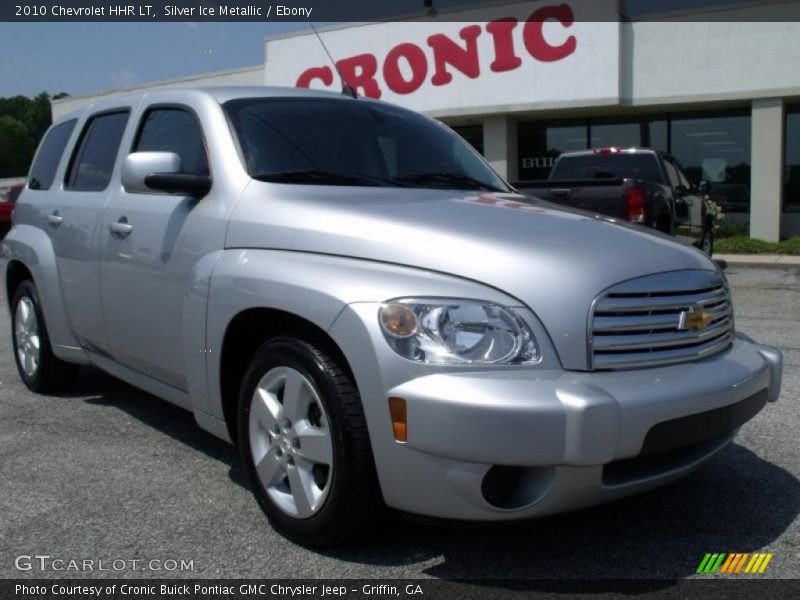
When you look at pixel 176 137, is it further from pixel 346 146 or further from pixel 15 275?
pixel 15 275

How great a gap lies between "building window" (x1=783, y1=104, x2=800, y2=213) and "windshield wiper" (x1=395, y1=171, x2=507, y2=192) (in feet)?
50.2

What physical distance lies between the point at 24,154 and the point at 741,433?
71.9 m

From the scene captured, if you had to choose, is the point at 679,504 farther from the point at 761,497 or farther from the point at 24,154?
the point at 24,154

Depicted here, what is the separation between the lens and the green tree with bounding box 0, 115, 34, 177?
6606 cm

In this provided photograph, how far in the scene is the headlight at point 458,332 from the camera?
2.74 metres

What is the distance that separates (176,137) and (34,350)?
2092mm

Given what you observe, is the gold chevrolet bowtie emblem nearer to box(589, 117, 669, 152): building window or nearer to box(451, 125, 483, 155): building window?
box(589, 117, 669, 152): building window

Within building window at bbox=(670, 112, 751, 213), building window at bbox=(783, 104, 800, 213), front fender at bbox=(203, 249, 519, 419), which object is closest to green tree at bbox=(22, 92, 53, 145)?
building window at bbox=(670, 112, 751, 213)

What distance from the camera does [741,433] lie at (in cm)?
452

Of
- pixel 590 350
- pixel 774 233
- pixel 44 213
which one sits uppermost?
pixel 44 213

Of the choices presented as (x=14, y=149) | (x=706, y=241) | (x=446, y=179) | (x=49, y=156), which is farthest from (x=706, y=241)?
(x=14, y=149)

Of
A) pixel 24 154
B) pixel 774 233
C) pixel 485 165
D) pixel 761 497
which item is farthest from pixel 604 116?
pixel 24 154

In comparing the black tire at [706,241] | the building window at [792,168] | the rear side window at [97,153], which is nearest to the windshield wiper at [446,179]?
the rear side window at [97,153]

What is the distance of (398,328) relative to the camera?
2.78m
